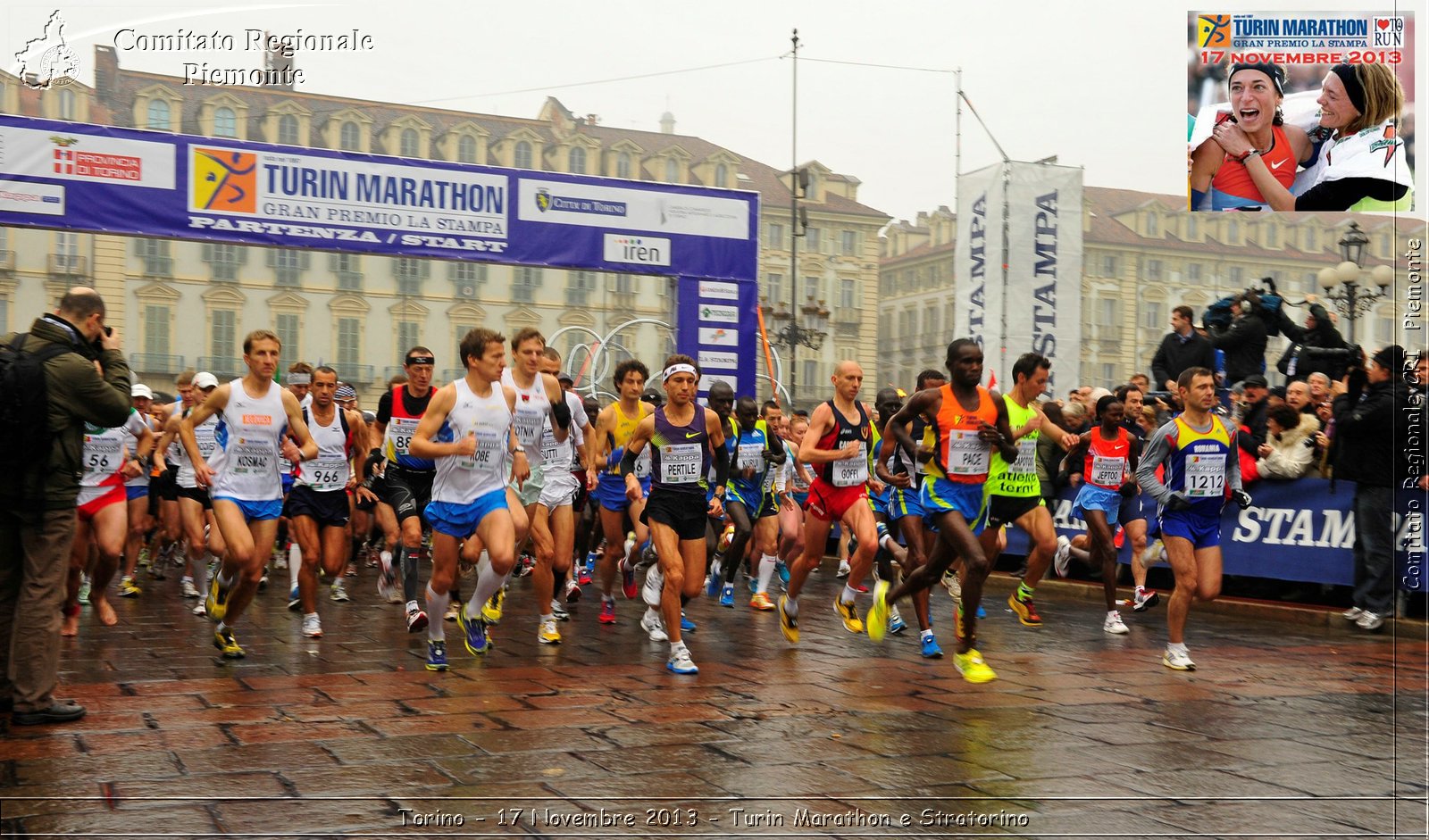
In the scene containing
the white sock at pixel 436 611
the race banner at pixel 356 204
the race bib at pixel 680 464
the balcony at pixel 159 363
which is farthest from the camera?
the balcony at pixel 159 363

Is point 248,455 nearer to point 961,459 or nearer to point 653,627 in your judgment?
point 653,627

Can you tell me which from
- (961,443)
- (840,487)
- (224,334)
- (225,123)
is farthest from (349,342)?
(961,443)

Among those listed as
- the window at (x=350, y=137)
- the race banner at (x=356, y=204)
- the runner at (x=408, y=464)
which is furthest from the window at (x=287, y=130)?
the runner at (x=408, y=464)

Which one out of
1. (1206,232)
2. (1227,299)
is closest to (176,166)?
(1227,299)

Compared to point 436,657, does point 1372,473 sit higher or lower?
higher

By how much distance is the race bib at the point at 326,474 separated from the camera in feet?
32.7

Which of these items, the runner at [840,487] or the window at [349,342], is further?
the window at [349,342]

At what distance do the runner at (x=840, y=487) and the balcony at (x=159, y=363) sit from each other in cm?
4798

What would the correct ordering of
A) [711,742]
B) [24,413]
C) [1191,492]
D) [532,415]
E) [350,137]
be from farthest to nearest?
[350,137] < [532,415] < [1191,492] < [24,413] < [711,742]

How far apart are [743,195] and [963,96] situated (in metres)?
5.07

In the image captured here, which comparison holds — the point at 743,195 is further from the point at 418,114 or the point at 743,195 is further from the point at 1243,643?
the point at 418,114

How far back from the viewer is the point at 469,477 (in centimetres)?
809

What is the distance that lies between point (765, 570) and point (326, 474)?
4331 millimetres

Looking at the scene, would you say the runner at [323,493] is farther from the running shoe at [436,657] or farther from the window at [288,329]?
the window at [288,329]
